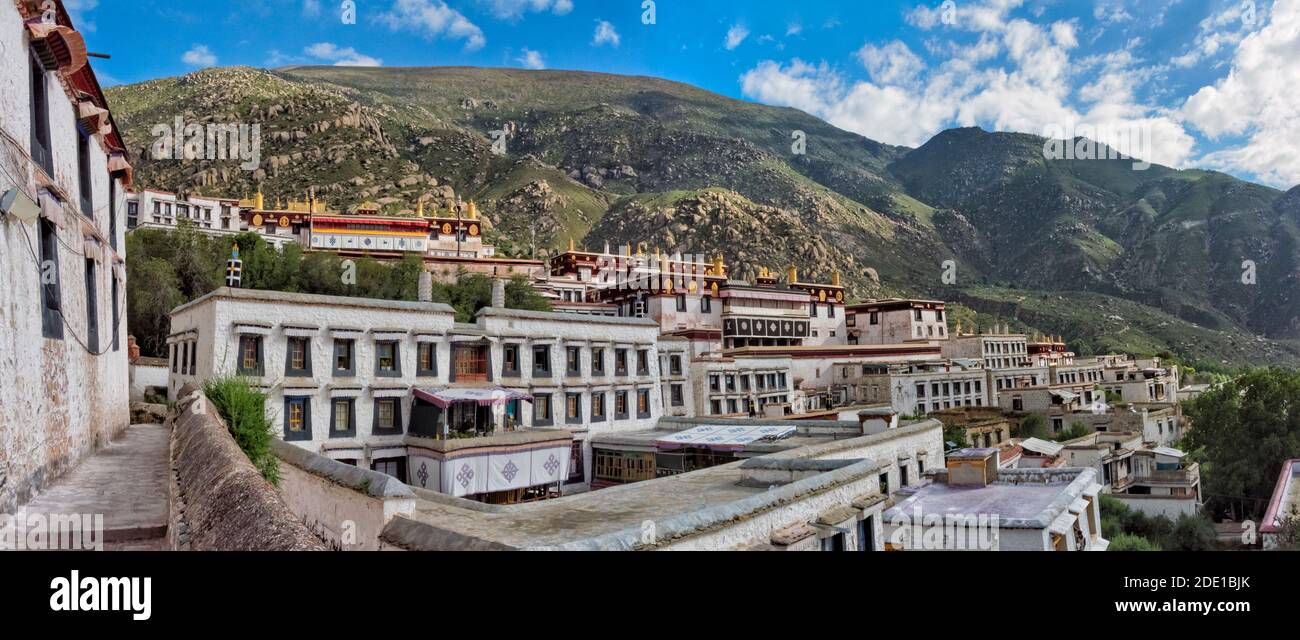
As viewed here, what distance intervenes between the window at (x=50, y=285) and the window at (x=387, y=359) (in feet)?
54.9

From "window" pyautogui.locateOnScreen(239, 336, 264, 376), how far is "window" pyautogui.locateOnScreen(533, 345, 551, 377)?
37.8 ft

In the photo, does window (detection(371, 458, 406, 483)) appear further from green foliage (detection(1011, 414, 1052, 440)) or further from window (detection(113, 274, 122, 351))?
green foliage (detection(1011, 414, 1052, 440))

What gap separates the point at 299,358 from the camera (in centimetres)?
2672

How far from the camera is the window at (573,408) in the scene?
111 ft

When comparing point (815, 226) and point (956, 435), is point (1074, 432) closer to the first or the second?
point (956, 435)

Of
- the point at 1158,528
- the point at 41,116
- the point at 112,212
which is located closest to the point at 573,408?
the point at 112,212

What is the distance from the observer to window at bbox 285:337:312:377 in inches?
1040

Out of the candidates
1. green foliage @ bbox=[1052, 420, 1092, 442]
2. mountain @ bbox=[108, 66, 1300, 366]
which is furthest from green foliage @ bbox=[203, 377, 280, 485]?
mountain @ bbox=[108, 66, 1300, 366]

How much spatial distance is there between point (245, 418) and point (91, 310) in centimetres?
424

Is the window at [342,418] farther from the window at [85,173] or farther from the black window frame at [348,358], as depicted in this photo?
the window at [85,173]

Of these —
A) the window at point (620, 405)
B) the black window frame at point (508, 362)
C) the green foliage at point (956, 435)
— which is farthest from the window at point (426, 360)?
the green foliage at point (956, 435)

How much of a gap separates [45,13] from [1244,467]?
57.9 m
